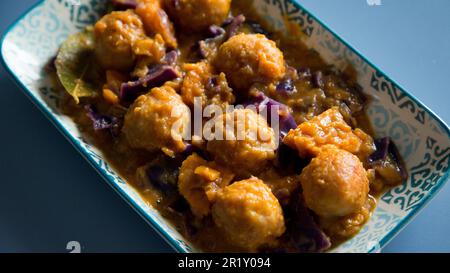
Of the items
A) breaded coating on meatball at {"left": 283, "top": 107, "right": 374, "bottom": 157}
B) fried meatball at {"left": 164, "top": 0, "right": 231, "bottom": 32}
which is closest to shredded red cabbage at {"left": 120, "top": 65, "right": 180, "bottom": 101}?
fried meatball at {"left": 164, "top": 0, "right": 231, "bottom": 32}

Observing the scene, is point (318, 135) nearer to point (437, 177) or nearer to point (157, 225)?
point (437, 177)

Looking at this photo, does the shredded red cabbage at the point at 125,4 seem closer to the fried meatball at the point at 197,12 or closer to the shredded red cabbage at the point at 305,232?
the fried meatball at the point at 197,12

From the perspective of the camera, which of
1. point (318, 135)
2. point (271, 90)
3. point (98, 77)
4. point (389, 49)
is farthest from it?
point (389, 49)

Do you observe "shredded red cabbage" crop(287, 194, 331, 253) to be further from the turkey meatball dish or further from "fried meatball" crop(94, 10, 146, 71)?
"fried meatball" crop(94, 10, 146, 71)
